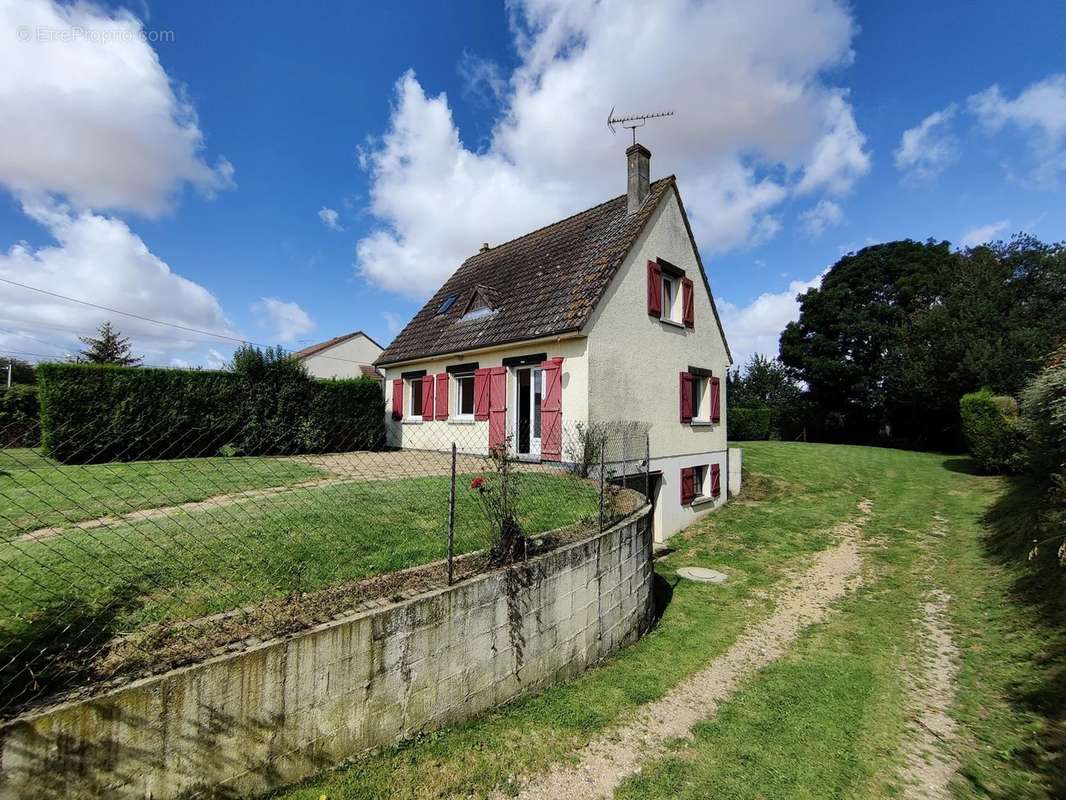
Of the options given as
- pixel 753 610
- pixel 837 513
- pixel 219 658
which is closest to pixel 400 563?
pixel 219 658

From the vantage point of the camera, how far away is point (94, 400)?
36.9 ft

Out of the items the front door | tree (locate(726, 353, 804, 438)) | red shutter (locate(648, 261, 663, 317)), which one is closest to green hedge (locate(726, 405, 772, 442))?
tree (locate(726, 353, 804, 438))

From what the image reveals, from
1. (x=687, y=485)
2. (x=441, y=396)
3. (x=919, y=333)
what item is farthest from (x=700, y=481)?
(x=919, y=333)

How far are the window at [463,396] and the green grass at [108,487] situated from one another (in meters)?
4.69

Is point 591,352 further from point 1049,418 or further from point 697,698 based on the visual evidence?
point 1049,418

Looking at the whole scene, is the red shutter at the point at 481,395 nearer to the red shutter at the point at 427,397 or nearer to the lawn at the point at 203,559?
the red shutter at the point at 427,397

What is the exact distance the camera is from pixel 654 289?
12.2m

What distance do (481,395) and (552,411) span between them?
247 cm

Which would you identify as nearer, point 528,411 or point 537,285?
point 528,411

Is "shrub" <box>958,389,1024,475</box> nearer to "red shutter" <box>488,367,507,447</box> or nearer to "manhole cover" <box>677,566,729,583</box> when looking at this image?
"manhole cover" <box>677,566,729,583</box>

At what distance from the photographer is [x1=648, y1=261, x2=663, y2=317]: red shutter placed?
1201cm

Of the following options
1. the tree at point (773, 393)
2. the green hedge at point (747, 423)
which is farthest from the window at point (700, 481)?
the tree at point (773, 393)

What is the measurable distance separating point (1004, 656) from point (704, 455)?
888 cm

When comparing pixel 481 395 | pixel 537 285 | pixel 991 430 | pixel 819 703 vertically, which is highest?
pixel 537 285
